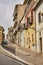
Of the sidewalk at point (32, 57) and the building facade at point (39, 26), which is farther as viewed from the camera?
the building facade at point (39, 26)

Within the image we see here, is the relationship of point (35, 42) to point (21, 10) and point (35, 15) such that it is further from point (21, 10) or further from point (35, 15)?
point (21, 10)

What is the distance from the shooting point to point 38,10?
32562 mm

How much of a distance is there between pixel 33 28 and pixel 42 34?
546 cm

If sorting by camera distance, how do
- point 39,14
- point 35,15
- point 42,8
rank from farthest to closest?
1. point 35,15
2. point 39,14
3. point 42,8

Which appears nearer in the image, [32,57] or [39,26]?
→ [32,57]

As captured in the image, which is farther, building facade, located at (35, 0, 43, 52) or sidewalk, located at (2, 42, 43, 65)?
building facade, located at (35, 0, 43, 52)

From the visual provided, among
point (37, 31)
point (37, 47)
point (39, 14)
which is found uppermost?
point (39, 14)

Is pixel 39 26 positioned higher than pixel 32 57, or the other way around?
pixel 39 26

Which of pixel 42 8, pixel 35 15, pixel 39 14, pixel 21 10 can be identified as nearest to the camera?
pixel 42 8

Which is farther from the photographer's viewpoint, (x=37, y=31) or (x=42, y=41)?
(x=37, y=31)

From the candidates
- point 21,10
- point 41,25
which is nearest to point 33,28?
point 41,25

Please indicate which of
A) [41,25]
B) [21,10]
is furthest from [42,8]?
[21,10]

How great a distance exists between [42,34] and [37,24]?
3.29 m

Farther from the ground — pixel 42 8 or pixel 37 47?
pixel 42 8
